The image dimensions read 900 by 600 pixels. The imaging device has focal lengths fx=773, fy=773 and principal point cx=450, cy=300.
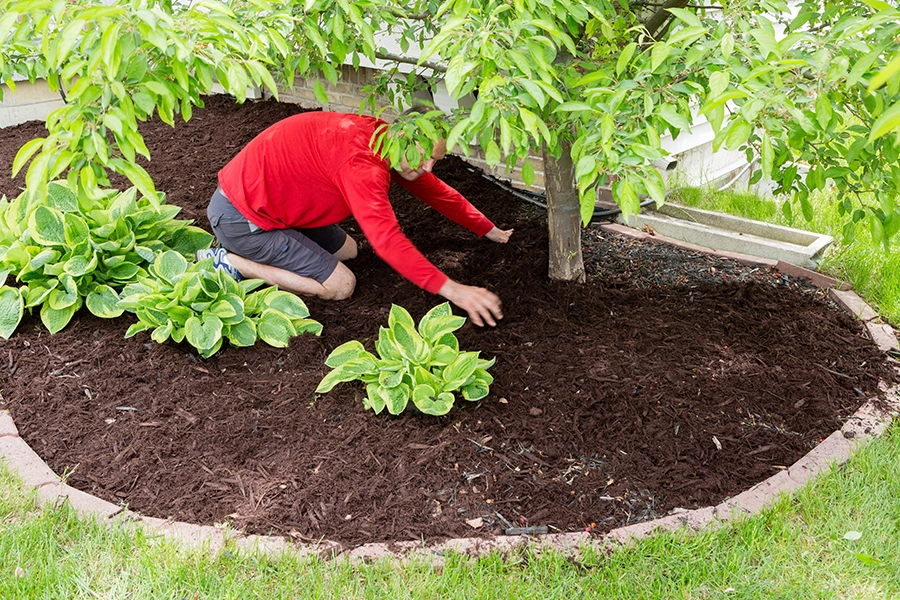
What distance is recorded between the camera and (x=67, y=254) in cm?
355

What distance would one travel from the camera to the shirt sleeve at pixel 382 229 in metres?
3.28

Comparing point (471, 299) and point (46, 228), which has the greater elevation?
point (46, 228)

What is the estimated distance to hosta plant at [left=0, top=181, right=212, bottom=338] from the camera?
348 cm

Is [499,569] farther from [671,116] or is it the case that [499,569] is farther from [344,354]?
[671,116]

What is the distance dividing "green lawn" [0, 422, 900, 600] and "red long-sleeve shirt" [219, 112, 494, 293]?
1.34 m

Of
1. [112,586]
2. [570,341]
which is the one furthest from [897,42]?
[112,586]

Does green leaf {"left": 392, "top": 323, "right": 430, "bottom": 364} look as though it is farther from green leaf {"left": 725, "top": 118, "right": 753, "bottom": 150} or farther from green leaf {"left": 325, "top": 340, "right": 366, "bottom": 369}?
green leaf {"left": 725, "top": 118, "right": 753, "bottom": 150}

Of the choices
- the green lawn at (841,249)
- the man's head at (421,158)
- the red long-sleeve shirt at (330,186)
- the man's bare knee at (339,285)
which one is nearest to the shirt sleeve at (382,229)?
the red long-sleeve shirt at (330,186)

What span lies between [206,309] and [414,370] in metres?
1.06

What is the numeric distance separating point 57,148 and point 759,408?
263 cm

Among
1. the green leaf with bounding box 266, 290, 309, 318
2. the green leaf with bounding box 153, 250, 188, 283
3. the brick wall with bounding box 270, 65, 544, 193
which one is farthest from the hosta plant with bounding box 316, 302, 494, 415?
the brick wall with bounding box 270, 65, 544, 193

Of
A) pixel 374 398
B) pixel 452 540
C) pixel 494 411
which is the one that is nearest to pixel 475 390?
pixel 494 411

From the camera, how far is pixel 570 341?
134 inches

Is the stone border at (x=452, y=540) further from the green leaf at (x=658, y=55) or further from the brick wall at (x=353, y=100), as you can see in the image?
the brick wall at (x=353, y=100)
